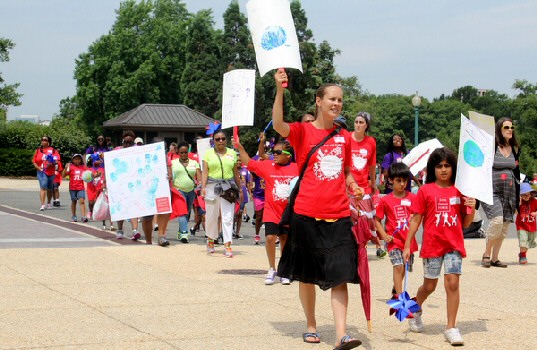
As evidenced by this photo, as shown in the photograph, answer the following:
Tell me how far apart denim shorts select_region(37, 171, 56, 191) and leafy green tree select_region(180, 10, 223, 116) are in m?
39.1


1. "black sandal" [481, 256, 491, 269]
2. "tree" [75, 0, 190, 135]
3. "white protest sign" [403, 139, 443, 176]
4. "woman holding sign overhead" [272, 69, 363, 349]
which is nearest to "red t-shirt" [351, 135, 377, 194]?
"white protest sign" [403, 139, 443, 176]

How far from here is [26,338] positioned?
6359 millimetres

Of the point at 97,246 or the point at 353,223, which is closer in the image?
the point at 353,223

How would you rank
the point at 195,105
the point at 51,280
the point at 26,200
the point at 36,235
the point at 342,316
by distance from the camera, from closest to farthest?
the point at 342,316
the point at 51,280
the point at 36,235
the point at 26,200
the point at 195,105

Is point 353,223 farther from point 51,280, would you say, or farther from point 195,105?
point 195,105

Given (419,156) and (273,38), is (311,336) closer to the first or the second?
(273,38)

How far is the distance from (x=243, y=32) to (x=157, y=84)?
57.1 ft

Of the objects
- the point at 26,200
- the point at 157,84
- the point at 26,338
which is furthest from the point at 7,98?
the point at 26,338

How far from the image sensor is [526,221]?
12289mm

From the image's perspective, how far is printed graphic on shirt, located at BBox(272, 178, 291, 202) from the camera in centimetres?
1007

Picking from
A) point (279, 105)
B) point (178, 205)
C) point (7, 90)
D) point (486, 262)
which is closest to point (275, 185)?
point (486, 262)

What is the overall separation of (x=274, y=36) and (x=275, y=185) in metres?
3.43

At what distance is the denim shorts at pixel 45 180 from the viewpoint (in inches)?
859

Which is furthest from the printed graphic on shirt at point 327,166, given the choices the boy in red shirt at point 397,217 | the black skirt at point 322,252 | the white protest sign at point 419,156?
the white protest sign at point 419,156
